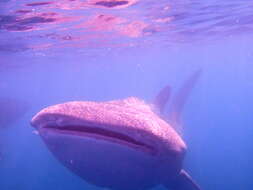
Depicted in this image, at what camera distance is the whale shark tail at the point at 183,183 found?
580 centimetres

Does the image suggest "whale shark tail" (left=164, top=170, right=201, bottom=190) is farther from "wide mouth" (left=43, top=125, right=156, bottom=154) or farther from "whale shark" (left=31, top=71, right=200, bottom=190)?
"wide mouth" (left=43, top=125, right=156, bottom=154)

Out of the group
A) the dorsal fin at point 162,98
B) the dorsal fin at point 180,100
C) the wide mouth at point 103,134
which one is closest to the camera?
the wide mouth at point 103,134

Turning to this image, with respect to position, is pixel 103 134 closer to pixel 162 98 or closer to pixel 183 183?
pixel 183 183

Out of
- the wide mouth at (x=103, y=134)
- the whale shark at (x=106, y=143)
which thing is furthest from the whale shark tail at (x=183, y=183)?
the wide mouth at (x=103, y=134)

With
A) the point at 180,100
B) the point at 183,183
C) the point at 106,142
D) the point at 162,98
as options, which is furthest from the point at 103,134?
the point at 180,100

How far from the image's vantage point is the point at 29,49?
76.0ft

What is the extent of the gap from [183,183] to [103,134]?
348 cm

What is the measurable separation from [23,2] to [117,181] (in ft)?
31.7

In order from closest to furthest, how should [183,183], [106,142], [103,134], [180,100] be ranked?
[106,142] < [103,134] < [183,183] < [180,100]

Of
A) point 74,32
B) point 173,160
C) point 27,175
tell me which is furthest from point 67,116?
point 27,175

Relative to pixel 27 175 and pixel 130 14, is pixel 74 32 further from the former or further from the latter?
pixel 27 175

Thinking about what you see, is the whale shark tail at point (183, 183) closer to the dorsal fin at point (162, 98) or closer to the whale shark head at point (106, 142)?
the whale shark head at point (106, 142)

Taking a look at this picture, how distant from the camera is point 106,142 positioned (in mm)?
2992

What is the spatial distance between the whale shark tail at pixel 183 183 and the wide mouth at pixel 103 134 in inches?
113
